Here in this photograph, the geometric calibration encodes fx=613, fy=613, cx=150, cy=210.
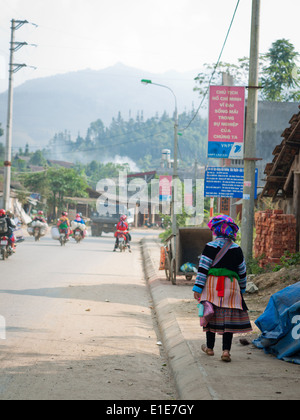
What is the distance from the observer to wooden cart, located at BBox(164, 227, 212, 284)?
52.8 ft

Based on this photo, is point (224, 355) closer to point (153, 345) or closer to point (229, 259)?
point (229, 259)

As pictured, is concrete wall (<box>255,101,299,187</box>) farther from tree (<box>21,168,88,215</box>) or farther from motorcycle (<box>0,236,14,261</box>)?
tree (<box>21,168,88,215</box>)

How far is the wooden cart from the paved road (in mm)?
1111

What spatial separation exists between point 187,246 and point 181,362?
33.0 feet

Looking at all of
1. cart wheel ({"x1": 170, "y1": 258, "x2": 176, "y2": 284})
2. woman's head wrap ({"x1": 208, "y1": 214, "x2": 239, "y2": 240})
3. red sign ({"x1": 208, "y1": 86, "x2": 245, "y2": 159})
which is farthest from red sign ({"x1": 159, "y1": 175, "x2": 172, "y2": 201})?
woman's head wrap ({"x1": 208, "y1": 214, "x2": 239, "y2": 240})

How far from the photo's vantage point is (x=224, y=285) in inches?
272

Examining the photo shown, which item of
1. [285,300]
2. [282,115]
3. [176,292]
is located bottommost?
[176,292]

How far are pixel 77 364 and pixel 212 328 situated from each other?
156 centimetres

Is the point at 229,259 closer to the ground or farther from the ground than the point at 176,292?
farther from the ground

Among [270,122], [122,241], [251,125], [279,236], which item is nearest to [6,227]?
[279,236]
